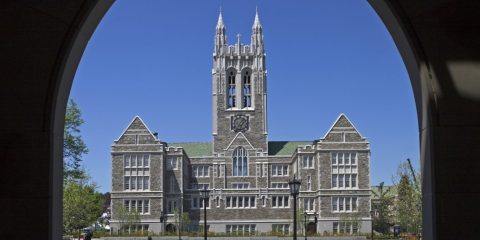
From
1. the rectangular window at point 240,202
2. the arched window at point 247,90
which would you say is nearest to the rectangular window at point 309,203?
the rectangular window at point 240,202

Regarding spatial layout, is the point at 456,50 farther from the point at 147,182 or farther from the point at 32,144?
the point at 147,182

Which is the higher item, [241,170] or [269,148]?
[269,148]

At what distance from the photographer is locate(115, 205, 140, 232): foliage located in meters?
87.9

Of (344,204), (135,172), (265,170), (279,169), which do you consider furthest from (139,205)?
(344,204)

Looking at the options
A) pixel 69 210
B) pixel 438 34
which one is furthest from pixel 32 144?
pixel 69 210

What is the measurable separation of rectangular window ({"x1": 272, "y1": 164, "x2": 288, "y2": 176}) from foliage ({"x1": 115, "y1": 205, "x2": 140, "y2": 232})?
1979 cm

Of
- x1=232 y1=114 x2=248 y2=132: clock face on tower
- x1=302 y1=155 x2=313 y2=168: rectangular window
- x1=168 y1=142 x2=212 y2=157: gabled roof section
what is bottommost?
x1=302 y1=155 x2=313 y2=168: rectangular window

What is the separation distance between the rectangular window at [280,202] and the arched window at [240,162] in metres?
5.63

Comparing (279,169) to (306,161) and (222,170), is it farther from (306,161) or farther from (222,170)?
(222,170)

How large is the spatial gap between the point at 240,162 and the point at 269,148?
6340mm

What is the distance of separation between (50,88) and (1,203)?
3.32 feet

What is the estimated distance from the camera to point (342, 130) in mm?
89312

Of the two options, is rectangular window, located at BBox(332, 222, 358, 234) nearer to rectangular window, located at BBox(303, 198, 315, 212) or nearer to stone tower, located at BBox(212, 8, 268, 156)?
rectangular window, located at BBox(303, 198, 315, 212)

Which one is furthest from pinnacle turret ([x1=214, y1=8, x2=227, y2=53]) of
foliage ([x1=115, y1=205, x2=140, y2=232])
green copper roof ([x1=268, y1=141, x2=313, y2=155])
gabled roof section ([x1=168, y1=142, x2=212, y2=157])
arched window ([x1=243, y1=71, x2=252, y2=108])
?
foliage ([x1=115, y1=205, x2=140, y2=232])
